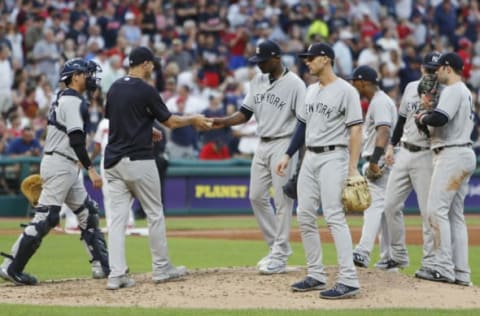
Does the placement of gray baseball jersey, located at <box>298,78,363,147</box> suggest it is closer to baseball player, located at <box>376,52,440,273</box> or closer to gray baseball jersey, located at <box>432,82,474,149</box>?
gray baseball jersey, located at <box>432,82,474,149</box>

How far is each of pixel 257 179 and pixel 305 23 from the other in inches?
640

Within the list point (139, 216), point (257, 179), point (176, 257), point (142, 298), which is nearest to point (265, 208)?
point (257, 179)

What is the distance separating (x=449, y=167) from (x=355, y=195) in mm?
1680

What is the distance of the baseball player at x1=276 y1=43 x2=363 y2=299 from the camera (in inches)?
372

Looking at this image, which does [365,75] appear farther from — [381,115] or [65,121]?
[65,121]

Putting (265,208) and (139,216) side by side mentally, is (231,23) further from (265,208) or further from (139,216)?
(265,208)

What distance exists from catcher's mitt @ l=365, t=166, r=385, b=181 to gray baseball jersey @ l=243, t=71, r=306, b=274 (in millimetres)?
1211

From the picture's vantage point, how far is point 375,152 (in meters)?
11.6

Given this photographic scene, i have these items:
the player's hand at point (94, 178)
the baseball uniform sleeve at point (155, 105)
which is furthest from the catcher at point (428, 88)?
the player's hand at point (94, 178)

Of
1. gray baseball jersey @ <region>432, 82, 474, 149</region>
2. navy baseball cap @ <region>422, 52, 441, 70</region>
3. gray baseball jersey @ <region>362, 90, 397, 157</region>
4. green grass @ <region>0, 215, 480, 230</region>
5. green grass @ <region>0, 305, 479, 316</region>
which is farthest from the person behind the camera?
green grass @ <region>0, 215, 480, 230</region>

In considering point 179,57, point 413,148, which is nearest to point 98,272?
point 413,148

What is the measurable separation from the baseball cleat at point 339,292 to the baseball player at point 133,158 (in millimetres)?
1709

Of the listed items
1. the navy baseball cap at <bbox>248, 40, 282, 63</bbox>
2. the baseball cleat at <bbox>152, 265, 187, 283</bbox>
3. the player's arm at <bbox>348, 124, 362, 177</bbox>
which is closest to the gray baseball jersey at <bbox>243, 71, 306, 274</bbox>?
the navy baseball cap at <bbox>248, 40, 282, 63</bbox>

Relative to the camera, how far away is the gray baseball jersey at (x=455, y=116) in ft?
34.4
